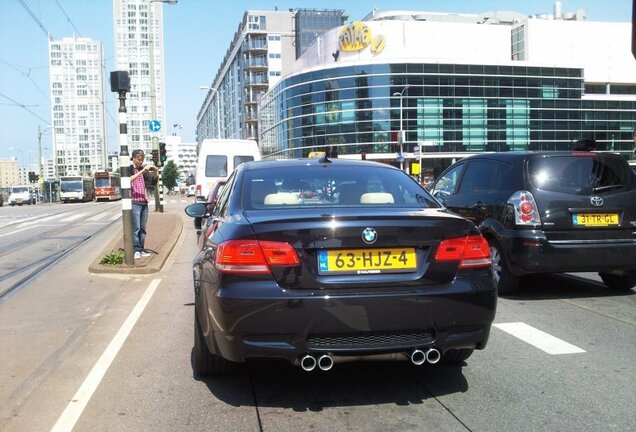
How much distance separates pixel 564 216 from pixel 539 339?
189 cm

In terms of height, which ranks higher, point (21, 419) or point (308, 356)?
point (308, 356)

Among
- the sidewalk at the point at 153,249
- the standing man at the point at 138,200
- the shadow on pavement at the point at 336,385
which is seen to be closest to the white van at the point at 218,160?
the sidewalk at the point at 153,249

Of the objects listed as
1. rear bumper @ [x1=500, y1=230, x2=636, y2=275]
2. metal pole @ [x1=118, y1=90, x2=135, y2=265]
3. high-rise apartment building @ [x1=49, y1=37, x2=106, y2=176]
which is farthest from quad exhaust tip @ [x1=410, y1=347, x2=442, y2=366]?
high-rise apartment building @ [x1=49, y1=37, x2=106, y2=176]

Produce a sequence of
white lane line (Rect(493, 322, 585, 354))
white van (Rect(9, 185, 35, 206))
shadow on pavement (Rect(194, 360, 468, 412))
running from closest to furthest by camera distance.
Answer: shadow on pavement (Rect(194, 360, 468, 412))
white lane line (Rect(493, 322, 585, 354))
white van (Rect(9, 185, 35, 206))

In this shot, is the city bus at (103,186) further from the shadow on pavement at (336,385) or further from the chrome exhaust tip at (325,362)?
the chrome exhaust tip at (325,362)

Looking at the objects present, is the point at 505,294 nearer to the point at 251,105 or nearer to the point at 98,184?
the point at 98,184

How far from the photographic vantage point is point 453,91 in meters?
72.2

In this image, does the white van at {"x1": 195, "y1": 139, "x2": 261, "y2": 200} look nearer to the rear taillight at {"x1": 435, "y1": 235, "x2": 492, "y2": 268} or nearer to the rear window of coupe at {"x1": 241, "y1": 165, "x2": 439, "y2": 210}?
the rear window of coupe at {"x1": 241, "y1": 165, "x2": 439, "y2": 210}

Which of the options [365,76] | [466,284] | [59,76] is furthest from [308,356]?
[365,76]

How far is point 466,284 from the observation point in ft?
11.4

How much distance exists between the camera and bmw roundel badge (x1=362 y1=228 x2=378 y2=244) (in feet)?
10.9

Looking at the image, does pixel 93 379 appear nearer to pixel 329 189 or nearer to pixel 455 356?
pixel 329 189

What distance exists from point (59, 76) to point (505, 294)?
47799 mm

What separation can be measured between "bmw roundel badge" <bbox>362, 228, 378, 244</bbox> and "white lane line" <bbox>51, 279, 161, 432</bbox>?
78.0 inches
